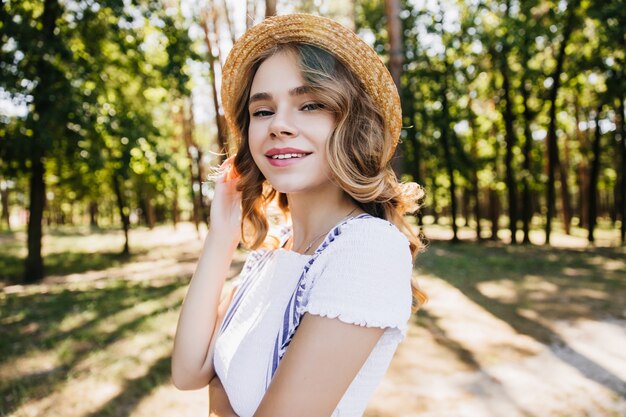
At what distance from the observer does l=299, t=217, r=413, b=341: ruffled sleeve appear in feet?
3.82

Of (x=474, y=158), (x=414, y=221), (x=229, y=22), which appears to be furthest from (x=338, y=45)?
(x=474, y=158)

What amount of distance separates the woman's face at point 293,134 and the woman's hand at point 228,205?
0.47 m

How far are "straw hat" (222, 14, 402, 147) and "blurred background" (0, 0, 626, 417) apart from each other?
0.63m

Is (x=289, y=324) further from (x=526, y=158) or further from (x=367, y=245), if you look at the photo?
(x=526, y=158)

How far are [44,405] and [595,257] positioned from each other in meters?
15.0

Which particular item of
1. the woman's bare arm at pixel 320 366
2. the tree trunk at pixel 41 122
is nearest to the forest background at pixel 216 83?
the tree trunk at pixel 41 122

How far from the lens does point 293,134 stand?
1.53 metres

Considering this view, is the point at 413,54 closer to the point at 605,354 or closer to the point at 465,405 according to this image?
the point at 605,354

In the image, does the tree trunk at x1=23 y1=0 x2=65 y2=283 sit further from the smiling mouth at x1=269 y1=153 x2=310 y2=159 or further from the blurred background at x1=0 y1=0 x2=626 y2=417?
the smiling mouth at x1=269 y1=153 x2=310 y2=159

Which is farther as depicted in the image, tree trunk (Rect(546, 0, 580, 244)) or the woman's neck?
tree trunk (Rect(546, 0, 580, 244))

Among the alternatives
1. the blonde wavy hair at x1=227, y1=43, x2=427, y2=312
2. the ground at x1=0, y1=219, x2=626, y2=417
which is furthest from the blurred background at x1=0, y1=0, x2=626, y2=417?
the blonde wavy hair at x1=227, y1=43, x2=427, y2=312

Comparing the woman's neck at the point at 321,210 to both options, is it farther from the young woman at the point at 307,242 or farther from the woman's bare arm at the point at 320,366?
the woman's bare arm at the point at 320,366

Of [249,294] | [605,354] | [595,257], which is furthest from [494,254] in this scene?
[249,294]

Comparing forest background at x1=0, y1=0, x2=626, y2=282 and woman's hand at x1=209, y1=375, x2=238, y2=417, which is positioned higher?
forest background at x1=0, y1=0, x2=626, y2=282
